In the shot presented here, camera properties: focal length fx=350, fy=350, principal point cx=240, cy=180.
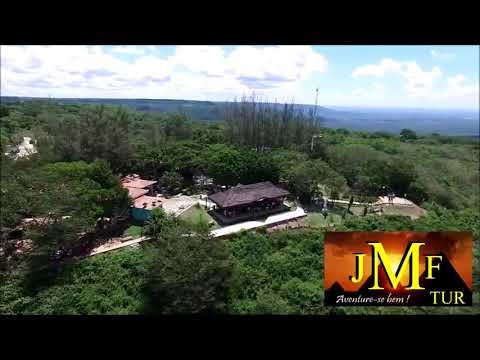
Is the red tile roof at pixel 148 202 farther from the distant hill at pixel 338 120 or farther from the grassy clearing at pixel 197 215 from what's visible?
the distant hill at pixel 338 120

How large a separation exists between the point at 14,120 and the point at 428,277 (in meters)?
23.3

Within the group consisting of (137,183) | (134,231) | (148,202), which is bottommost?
(134,231)

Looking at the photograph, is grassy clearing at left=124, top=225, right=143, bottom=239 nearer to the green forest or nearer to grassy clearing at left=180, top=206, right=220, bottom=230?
the green forest

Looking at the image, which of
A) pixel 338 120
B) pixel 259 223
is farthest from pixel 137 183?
pixel 338 120

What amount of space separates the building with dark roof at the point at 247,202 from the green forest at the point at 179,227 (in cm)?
90

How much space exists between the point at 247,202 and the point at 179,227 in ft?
8.82

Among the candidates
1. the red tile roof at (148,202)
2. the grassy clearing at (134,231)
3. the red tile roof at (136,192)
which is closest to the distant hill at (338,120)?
the red tile roof at (136,192)

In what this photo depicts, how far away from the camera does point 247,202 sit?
29.4ft

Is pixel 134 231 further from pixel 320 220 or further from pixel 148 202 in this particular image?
pixel 320 220

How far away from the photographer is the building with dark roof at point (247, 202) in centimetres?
879

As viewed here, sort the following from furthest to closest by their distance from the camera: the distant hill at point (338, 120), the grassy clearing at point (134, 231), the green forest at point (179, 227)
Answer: the distant hill at point (338, 120)
the grassy clearing at point (134, 231)
the green forest at point (179, 227)

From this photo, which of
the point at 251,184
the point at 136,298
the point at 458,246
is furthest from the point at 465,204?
the point at 136,298

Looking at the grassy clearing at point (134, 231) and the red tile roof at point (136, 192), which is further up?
the red tile roof at point (136, 192)
